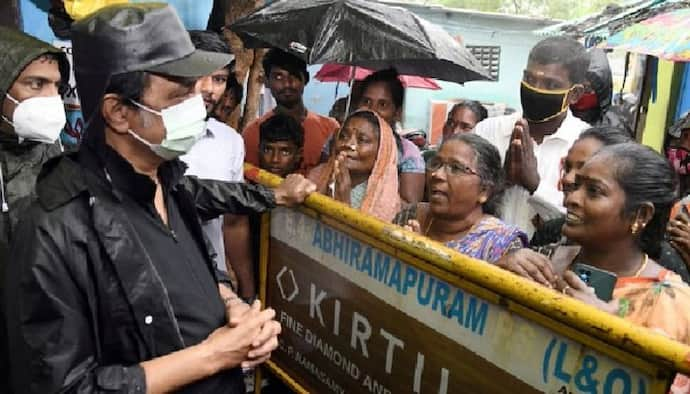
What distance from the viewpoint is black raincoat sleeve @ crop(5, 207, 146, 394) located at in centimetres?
142

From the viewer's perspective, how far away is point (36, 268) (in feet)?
4.64

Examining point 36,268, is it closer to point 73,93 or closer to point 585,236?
point 585,236

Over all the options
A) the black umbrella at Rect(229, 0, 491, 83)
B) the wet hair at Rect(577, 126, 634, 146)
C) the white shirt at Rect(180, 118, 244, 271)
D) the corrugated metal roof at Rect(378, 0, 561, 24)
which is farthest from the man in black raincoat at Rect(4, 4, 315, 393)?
the corrugated metal roof at Rect(378, 0, 561, 24)

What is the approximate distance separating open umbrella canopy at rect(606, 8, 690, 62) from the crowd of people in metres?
1.34

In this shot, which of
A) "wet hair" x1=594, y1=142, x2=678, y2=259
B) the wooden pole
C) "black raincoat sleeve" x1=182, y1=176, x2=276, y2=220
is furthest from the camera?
the wooden pole

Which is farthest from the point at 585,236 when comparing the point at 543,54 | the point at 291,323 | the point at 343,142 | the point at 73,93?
the point at 73,93

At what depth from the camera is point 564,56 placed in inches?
140

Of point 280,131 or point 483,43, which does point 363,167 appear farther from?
point 483,43

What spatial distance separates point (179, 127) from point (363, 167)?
1.62m

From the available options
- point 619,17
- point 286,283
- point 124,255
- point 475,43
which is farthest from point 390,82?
point 475,43

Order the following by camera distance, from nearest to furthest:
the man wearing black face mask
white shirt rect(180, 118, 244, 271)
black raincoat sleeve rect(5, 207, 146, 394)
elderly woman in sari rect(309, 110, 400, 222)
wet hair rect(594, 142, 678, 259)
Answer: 1. black raincoat sleeve rect(5, 207, 146, 394)
2. wet hair rect(594, 142, 678, 259)
3. white shirt rect(180, 118, 244, 271)
4. elderly woman in sari rect(309, 110, 400, 222)
5. the man wearing black face mask

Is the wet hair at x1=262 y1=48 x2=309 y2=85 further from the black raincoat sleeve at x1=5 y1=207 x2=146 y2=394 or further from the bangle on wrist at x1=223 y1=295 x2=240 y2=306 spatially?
the black raincoat sleeve at x1=5 y1=207 x2=146 y2=394

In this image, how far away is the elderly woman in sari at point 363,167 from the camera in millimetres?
3191

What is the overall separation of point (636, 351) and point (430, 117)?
9372 mm
